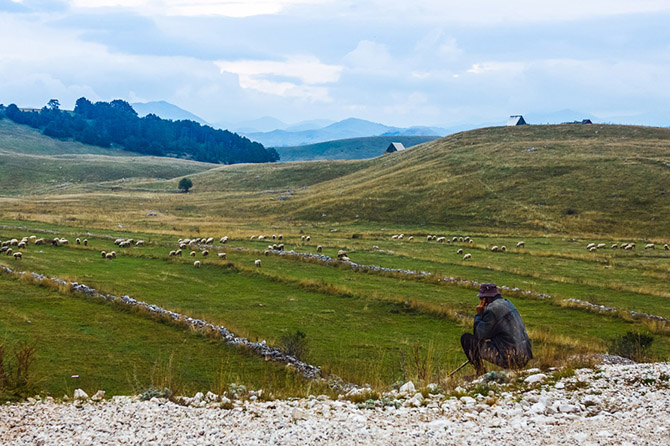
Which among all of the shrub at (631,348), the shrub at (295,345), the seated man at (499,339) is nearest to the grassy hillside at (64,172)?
the shrub at (295,345)

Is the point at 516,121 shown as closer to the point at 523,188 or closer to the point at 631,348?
the point at 523,188

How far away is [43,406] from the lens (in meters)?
11.2

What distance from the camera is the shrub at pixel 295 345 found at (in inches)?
715

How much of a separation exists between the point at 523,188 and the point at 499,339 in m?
79.4

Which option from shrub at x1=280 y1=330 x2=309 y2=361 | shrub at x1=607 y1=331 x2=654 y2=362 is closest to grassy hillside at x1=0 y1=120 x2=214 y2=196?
shrub at x1=280 y1=330 x2=309 y2=361

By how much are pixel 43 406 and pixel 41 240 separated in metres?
38.4

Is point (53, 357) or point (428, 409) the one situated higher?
point (428, 409)

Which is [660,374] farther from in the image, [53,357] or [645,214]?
[645,214]

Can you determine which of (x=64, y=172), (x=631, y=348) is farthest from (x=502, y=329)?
(x=64, y=172)

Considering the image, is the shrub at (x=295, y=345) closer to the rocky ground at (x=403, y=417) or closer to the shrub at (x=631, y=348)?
the rocky ground at (x=403, y=417)

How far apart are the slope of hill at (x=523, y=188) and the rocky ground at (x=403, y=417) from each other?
203 feet

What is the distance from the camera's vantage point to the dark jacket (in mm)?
13125

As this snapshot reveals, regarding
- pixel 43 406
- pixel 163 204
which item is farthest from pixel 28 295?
pixel 163 204

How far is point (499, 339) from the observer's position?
1330cm
